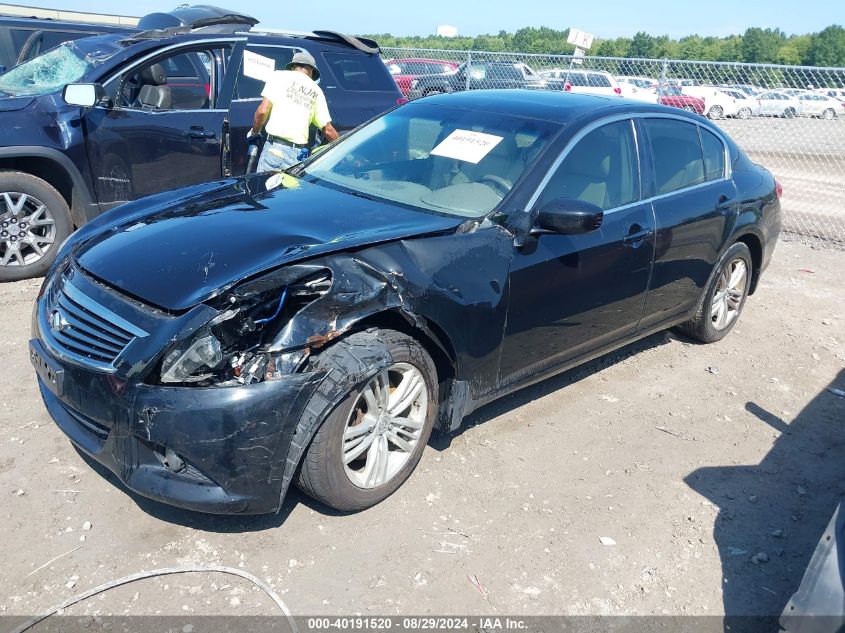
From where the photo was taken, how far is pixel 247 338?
9.46ft

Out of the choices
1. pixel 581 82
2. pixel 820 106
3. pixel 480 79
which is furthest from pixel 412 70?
pixel 820 106

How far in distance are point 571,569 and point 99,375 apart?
2037mm

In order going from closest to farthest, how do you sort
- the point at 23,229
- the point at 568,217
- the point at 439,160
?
the point at 568,217, the point at 439,160, the point at 23,229

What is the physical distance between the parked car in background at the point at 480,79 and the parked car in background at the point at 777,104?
5.76 m

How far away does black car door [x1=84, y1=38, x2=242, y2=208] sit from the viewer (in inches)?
242

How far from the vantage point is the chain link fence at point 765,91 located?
10344mm

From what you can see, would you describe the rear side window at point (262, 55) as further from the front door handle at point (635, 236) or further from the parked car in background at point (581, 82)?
the parked car in background at point (581, 82)

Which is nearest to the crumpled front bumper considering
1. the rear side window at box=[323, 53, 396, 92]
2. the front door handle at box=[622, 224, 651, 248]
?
the front door handle at box=[622, 224, 651, 248]

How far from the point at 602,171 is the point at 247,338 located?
2311 millimetres

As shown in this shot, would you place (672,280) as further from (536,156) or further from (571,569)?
(571,569)

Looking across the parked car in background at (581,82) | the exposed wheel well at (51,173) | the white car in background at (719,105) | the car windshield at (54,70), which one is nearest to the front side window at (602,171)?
the exposed wheel well at (51,173)

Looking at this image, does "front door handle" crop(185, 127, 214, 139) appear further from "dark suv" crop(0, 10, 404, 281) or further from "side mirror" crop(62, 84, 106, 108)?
"side mirror" crop(62, 84, 106, 108)

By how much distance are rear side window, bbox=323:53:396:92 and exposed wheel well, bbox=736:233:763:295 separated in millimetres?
3877

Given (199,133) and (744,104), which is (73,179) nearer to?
(199,133)
